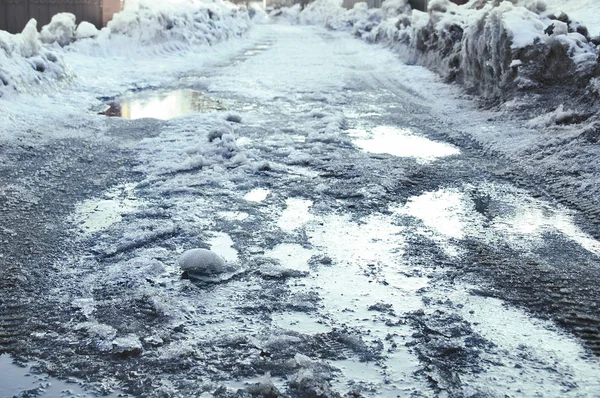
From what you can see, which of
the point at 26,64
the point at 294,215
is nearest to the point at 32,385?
the point at 294,215

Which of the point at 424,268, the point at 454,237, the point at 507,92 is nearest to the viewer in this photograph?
the point at 424,268

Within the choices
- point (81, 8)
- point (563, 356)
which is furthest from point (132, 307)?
point (81, 8)

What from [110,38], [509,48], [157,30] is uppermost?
[509,48]

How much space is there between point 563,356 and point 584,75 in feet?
17.6

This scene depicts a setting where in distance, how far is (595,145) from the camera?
225 inches

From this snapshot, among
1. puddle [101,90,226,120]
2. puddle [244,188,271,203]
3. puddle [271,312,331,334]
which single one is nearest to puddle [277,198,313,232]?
puddle [244,188,271,203]

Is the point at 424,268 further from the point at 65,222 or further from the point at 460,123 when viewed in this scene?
the point at 460,123

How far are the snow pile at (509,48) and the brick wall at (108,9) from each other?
26.6 ft

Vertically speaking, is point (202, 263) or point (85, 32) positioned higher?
point (202, 263)

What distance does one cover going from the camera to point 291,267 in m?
3.53

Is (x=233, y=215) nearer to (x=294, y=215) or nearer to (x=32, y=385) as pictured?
(x=294, y=215)

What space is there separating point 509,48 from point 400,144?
10.8 ft

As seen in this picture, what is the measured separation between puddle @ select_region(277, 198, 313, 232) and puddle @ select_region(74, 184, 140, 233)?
1.03m

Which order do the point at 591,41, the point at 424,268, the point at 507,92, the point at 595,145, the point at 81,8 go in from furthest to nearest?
the point at 81,8 → the point at 507,92 → the point at 591,41 → the point at 595,145 → the point at 424,268
